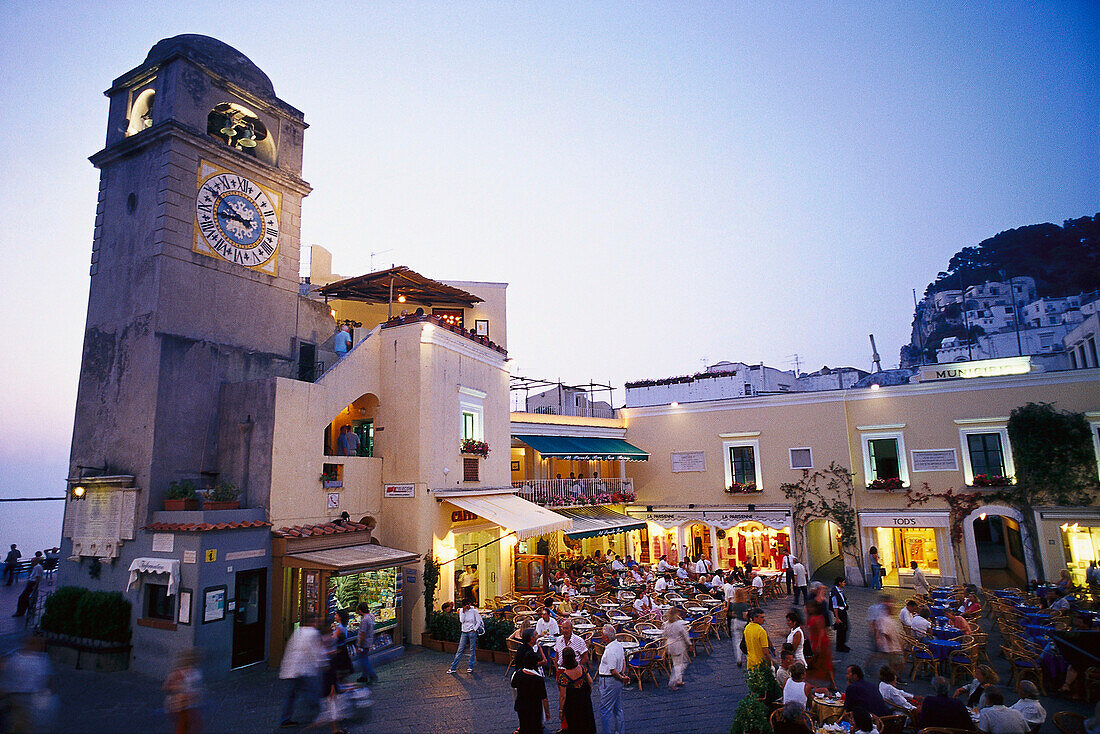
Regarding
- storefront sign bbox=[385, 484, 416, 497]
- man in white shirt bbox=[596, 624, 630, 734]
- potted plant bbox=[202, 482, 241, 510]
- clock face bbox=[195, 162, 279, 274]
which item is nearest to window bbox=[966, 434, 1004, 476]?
man in white shirt bbox=[596, 624, 630, 734]

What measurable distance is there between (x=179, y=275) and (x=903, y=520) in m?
23.9

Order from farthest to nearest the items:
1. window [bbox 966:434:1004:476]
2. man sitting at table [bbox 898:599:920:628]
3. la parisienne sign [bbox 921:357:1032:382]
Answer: la parisienne sign [bbox 921:357:1032:382] < window [bbox 966:434:1004:476] < man sitting at table [bbox 898:599:920:628]

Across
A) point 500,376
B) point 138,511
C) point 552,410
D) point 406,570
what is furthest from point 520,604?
point 552,410

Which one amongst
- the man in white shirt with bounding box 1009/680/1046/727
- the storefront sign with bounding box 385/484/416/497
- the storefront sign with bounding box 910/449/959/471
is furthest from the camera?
the storefront sign with bounding box 910/449/959/471

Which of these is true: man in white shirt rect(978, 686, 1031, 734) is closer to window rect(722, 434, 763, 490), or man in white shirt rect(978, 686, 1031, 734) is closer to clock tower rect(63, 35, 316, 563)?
clock tower rect(63, 35, 316, 563)

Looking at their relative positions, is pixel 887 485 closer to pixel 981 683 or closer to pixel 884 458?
pixel 884 458

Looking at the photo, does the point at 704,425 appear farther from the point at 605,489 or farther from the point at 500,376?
the point at 500,376

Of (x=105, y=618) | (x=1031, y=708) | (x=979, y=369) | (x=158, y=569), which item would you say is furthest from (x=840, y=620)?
(x=979, y=369)

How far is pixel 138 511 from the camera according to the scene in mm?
12500

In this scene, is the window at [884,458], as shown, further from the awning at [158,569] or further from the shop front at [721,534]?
the awning at [158,569]

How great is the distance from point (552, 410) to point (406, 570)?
1510 cm

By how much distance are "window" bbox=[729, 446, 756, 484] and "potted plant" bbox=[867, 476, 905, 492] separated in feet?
13.7

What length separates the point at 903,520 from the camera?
71.2 ft

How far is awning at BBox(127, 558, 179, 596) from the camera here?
11250 mm
